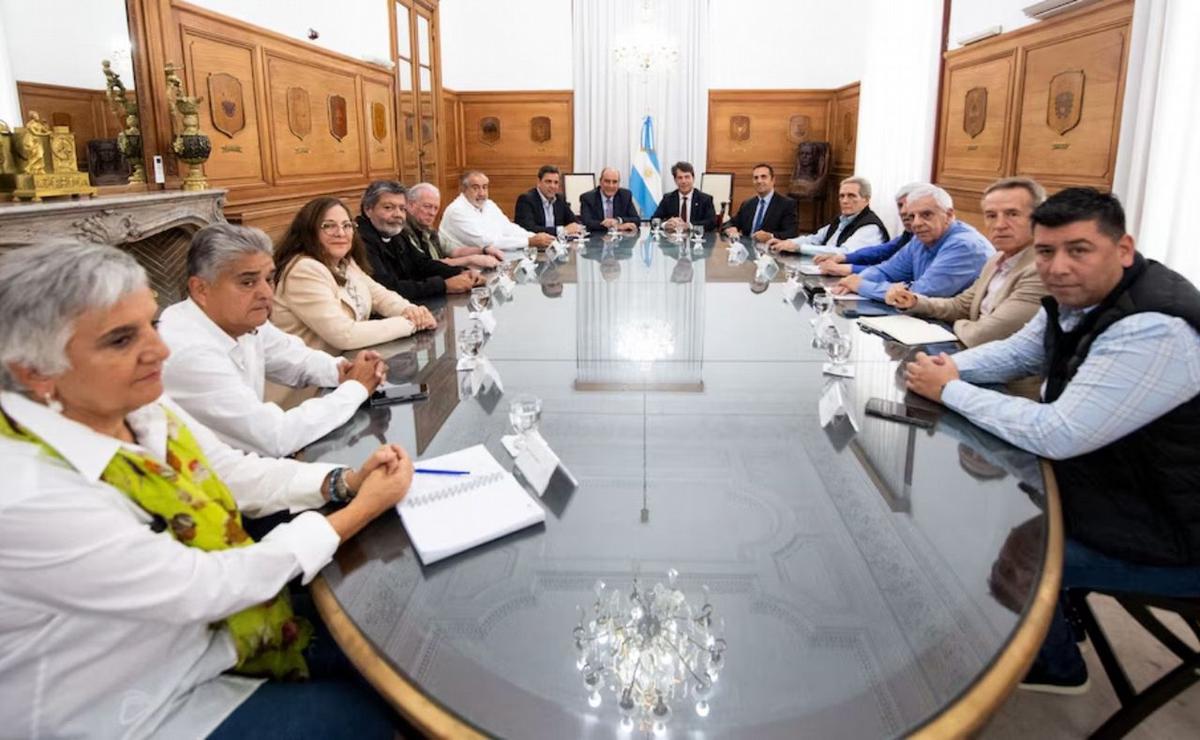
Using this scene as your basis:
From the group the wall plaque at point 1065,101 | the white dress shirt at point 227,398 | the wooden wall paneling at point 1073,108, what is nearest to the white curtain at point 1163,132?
the wooden wall paneling at point 1073,108

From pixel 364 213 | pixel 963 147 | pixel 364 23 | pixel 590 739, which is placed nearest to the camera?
pixel 590 739

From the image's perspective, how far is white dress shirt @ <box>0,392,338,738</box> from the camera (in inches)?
35.9

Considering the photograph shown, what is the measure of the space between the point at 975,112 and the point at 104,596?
20.3 ft

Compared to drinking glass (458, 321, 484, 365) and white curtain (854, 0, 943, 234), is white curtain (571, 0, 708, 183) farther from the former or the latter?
drinking glass (458, 321, 484, 365)

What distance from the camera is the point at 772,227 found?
6113 mm

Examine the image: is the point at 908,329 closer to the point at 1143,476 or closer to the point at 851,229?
the point at 1143,476

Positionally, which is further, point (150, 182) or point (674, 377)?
point (150, 182)

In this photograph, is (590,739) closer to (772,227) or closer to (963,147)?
(772,227)

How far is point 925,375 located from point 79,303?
→ 1.60 meters

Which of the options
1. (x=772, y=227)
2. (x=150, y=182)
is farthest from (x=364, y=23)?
(x=772, y=227)

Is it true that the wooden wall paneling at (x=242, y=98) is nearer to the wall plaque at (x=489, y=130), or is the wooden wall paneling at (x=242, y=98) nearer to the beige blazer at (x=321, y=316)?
the beige blazer at (x=321, y=316)

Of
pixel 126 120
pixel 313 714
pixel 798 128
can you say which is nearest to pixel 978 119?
pixel 798 128

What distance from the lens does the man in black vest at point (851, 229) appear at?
15.1 feet

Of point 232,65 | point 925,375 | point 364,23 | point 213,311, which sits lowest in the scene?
point 925,375
